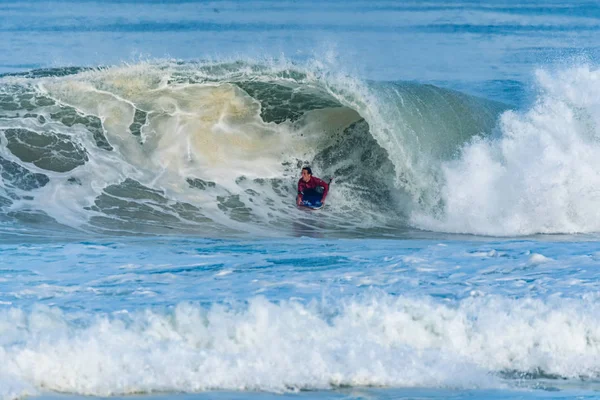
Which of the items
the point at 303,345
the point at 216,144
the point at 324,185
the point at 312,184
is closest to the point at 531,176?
the point at 324,185

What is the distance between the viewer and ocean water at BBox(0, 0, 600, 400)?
19.4 feet

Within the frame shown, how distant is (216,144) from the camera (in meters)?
13.1

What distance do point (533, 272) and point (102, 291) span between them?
12.2 feet

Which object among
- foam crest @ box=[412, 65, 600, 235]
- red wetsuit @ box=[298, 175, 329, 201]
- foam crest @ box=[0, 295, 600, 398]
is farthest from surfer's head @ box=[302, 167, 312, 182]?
foam crest @ box=[0, 295, 600, 398]

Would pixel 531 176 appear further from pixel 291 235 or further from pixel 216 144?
pixel 216 144

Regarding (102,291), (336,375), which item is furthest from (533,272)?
(102,291)

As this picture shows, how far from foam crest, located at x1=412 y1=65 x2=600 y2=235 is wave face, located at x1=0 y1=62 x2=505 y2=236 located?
1.42 feet

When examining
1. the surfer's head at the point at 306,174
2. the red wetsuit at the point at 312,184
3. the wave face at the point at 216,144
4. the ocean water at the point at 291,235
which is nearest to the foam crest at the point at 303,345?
the ocean water at the point at 291,235

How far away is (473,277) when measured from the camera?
314 inches

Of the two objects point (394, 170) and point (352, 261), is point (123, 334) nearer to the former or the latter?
point (352, 261)

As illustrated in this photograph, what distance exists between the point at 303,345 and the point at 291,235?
4286 mm

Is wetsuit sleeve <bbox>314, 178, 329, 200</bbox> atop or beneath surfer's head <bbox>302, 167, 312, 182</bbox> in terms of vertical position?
beneath

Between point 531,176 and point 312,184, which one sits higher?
point 531,176

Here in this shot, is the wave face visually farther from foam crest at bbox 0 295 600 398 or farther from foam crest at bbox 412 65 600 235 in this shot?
foam crest at bbox 0 295 600 398
